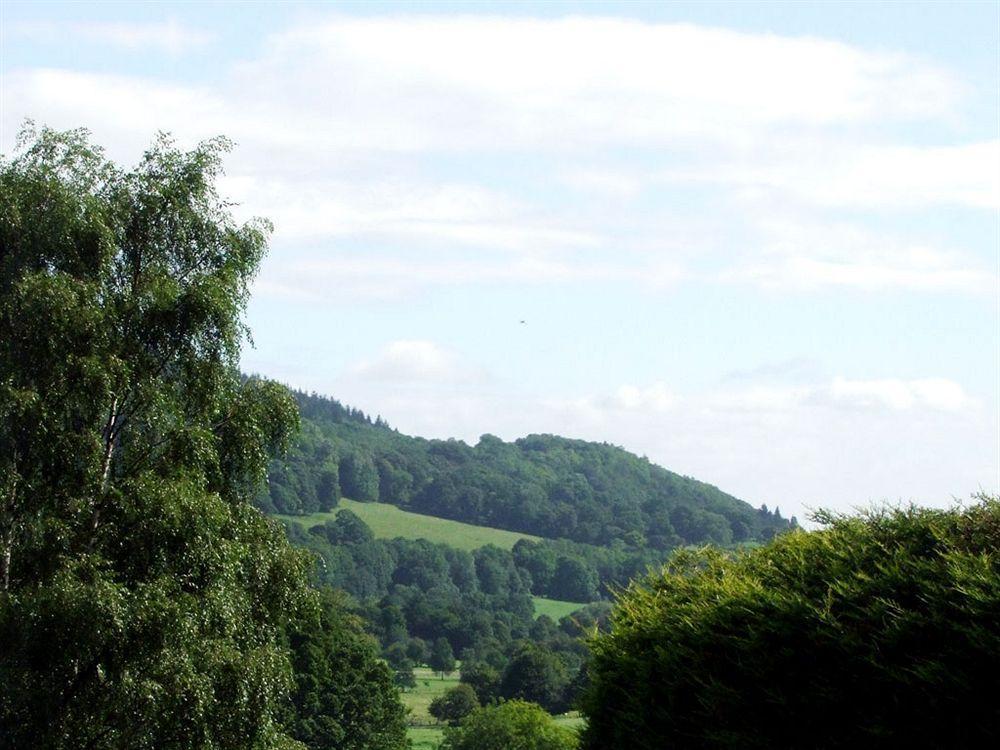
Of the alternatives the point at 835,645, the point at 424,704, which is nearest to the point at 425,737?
the point at 424,704

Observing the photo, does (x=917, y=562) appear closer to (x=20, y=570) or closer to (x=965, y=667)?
(x=965, y=667)

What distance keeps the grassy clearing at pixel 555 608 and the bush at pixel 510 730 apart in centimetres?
10670

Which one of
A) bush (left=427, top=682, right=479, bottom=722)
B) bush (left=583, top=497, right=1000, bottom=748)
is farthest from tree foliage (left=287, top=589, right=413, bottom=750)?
bush (left=583, top=497, right=1000, bottom=748)

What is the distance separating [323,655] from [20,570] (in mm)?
45193

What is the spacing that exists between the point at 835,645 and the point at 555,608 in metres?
185

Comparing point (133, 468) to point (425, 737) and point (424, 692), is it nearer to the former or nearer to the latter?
point (425, 737)

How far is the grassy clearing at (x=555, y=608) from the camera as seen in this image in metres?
187

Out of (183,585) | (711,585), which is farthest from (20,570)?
(711,585)

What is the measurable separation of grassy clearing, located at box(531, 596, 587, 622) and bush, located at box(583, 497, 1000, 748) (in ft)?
558

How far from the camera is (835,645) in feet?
40.0

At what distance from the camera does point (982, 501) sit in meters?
12.8

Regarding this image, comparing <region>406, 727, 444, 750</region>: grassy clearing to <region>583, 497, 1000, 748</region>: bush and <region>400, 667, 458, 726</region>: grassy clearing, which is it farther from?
<region>583, 497, 1000, 748</region>: bush

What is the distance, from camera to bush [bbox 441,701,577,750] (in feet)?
229

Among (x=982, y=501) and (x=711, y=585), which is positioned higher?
(x=982, y=501)
